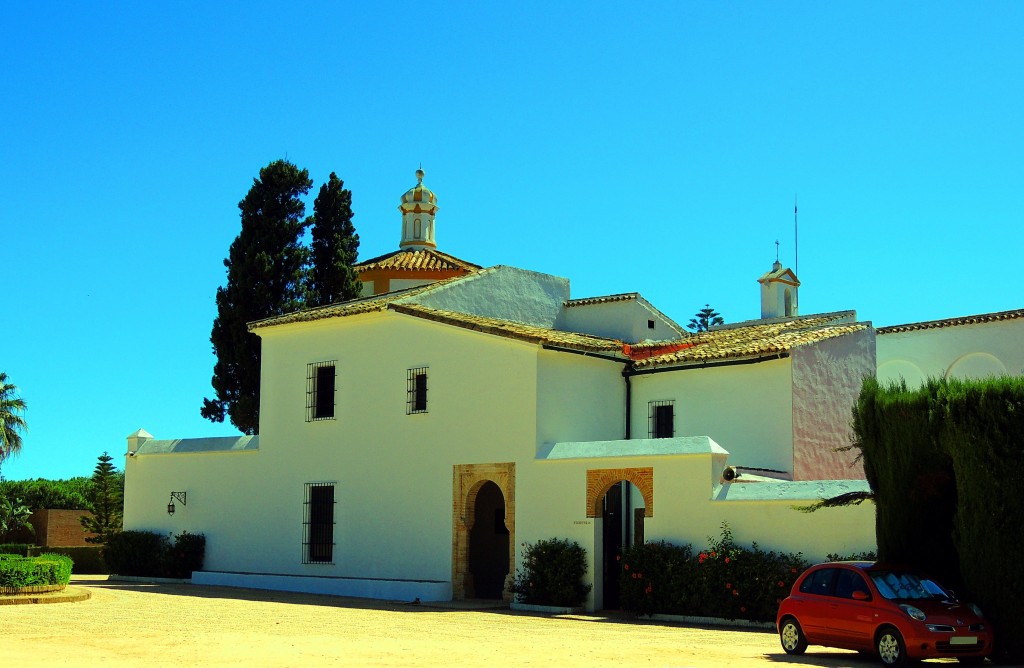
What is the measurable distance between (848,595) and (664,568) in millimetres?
6210

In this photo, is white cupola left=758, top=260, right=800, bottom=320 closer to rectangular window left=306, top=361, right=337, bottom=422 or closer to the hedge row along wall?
rectangular window left=306, top=361, right=337, bottom=422

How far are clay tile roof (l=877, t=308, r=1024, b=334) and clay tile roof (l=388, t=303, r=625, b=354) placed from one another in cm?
1148

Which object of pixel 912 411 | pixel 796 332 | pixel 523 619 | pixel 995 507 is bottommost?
Answer: pixel 523 619

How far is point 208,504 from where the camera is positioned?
30.0 metres

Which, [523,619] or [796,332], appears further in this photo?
[796,332]

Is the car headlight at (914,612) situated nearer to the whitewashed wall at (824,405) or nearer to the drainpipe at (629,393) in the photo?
the whitewashed wall at (824,405)

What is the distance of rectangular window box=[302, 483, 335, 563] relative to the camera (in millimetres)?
27609

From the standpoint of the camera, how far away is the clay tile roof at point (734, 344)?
24.3 metres

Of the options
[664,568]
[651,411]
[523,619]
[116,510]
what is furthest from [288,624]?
[116,510]

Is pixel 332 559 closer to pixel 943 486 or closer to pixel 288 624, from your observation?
pixel 288 624

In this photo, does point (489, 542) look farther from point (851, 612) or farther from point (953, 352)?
point (953, 352)

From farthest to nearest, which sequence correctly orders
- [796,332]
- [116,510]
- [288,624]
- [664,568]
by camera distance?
[116,510]
[796,332]
[664,568]
[288,624]

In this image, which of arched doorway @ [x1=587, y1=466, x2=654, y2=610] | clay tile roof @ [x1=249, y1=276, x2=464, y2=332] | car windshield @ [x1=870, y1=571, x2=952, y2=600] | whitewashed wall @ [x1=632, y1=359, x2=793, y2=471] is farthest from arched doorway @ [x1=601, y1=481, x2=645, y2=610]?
car windshield @ [x1=870, y1=571, x2=952, y2=600]

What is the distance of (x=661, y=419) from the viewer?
84.8 ft
